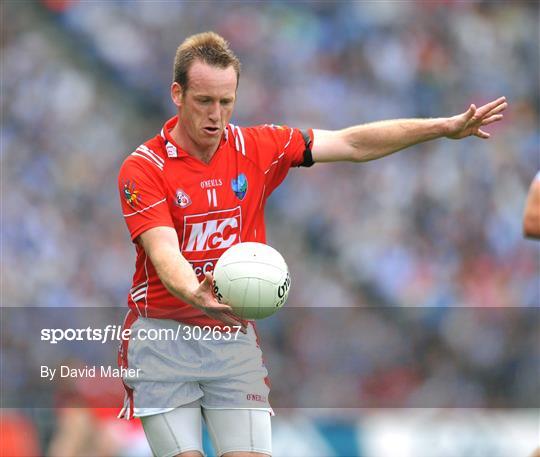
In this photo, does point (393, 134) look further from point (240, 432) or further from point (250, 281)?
point (240, 432)

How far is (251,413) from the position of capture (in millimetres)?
5215

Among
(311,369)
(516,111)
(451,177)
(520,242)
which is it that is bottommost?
(311,369)

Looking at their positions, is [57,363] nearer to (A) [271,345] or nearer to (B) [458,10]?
(A) [271,345]

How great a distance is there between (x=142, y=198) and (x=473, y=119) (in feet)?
5.98

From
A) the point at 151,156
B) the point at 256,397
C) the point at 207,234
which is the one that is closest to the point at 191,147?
the point at 151,156

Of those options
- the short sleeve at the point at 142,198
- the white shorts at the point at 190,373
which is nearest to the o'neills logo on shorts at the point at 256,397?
the white shorts at the point at 190,373

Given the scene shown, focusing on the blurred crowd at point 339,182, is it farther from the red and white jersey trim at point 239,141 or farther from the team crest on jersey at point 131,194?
the team crest on jersey at point 131,194

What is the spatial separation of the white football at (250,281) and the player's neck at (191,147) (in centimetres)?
65

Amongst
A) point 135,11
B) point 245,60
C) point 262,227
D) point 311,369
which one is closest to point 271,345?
point 311,369

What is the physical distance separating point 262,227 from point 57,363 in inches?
228

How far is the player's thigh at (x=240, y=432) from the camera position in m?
5.16

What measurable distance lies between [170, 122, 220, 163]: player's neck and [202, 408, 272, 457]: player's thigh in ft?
4.22

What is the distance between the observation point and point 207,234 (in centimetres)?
532

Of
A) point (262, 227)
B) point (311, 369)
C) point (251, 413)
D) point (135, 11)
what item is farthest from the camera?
point (135, 11)
